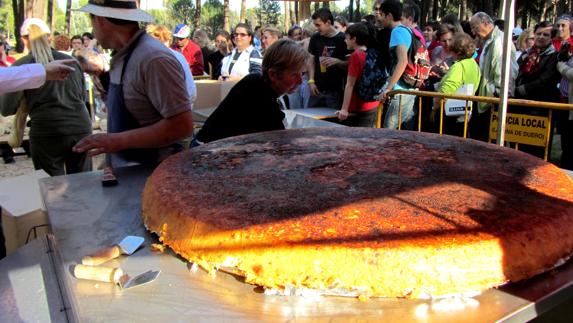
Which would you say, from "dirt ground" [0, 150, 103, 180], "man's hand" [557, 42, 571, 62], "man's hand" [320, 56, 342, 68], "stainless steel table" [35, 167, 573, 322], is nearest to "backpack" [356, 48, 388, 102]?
"man's hand" [320, 56, 342, 68]

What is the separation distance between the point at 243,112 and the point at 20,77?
54.9 inches

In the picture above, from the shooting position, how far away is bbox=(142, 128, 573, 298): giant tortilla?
4.85ft

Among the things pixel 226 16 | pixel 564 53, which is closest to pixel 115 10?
pixel 564 53

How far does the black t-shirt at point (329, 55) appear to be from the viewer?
7699 millimetres

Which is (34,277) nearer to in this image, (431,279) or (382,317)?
(382,317)

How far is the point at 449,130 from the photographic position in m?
6.24

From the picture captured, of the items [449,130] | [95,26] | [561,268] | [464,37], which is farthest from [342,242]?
[464,37]

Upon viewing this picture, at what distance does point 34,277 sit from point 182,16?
71226 mm

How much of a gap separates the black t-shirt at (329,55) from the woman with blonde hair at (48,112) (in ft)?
12.9

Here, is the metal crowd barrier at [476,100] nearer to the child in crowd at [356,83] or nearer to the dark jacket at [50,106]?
the child in crowd at [356,83]

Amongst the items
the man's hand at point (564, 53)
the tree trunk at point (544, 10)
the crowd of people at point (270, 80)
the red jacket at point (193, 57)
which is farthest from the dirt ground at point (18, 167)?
the tree trunk at point (544, 10)

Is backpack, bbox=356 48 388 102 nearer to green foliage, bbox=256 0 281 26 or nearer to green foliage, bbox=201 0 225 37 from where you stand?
green foliage, bbox=256 0 281 26

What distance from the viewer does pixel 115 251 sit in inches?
66.3

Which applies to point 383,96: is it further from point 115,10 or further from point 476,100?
point 115,10
